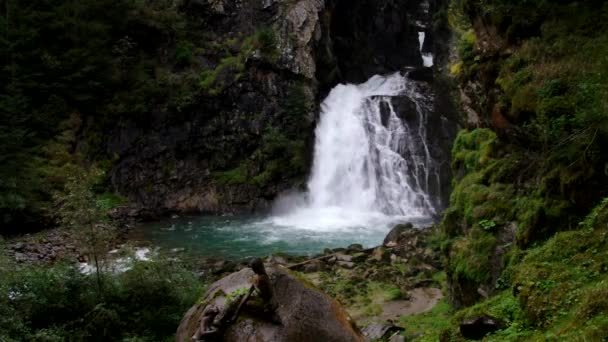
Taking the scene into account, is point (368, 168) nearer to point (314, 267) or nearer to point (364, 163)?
point (364, 163)

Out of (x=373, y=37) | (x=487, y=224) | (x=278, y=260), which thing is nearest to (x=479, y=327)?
(x=487, y=224)

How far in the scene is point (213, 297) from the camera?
31.4 ft

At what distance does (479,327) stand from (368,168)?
874 inches

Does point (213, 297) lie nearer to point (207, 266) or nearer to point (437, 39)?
point (207, 266)

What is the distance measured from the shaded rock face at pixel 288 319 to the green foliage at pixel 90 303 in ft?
8.25

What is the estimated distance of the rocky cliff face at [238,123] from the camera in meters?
30.0

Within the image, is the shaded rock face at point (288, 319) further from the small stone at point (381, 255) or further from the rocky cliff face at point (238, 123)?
the rocky cliff face at point (238, 123)

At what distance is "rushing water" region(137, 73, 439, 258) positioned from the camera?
77.4 ft

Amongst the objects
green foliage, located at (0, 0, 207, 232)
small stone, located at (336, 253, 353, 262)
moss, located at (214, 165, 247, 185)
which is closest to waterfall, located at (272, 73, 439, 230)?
moss, located at (214, 165, 247, 185)

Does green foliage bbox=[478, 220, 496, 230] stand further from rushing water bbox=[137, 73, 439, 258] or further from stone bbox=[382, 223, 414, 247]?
rushing water bbox=[137, 73, 439, 258]

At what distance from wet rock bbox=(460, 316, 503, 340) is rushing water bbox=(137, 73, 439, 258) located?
48.3 feet

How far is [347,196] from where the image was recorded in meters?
28.9

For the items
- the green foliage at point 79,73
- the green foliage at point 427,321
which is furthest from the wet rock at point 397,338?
the green foliage at point 79,73

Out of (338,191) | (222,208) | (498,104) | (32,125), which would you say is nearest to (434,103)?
(338,191)
